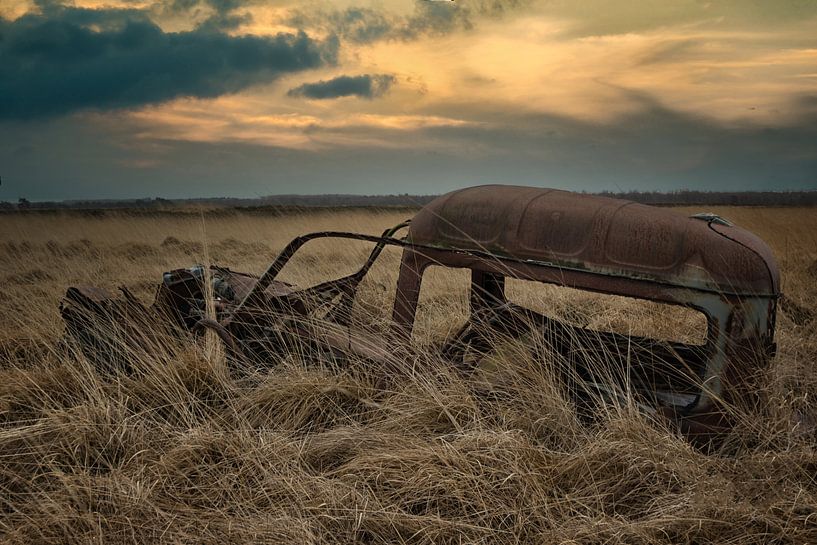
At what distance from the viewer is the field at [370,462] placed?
251 centimetres

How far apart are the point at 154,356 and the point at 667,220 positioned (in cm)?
340

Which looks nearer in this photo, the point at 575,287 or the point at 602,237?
the point at 602,237

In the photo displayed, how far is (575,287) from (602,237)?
32 cm

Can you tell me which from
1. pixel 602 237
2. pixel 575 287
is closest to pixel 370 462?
pixel 575 287

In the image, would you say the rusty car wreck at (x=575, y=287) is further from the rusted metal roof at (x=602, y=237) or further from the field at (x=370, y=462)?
the field at (x=370, y=462)

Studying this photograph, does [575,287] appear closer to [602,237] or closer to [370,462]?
[602,237]

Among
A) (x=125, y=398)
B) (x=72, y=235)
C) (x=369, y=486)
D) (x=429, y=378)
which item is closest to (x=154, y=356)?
(x=125, y=398)

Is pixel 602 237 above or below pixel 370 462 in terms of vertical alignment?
above

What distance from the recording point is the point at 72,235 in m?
17.7

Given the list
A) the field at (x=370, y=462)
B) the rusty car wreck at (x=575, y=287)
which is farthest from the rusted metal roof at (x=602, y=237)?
the field at (x=370, y=462)

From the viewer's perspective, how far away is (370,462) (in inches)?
115

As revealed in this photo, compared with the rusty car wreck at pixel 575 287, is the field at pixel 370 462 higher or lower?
lower

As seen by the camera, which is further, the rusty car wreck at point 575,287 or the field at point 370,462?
the rusty car wreck at point 575,287

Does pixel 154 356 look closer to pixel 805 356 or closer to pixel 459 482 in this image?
pixel 459 482
